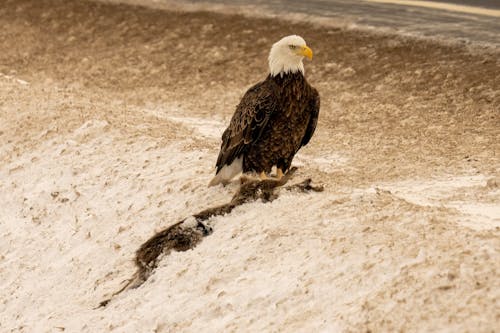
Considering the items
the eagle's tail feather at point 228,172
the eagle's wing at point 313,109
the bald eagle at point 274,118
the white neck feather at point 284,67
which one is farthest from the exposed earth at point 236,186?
the white neck feather at point 284,67

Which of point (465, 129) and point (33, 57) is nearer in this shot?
point (465, 129)

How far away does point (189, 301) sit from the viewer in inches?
293

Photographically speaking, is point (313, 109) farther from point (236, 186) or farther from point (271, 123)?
point (236, 186)

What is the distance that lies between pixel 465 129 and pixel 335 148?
6.48ft

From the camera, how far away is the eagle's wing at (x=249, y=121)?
354 inches

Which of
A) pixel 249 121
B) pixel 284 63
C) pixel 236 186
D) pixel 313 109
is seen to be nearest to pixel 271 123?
pixel 249 121

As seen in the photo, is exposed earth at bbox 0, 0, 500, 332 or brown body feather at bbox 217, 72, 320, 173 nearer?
exposed earth at bbox 0, 0, 500, 332

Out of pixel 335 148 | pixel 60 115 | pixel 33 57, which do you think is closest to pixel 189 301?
pixel 335 148

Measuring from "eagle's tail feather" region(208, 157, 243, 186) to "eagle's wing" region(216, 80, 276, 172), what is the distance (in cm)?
6

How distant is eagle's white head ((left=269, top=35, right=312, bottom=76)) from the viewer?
906 cm

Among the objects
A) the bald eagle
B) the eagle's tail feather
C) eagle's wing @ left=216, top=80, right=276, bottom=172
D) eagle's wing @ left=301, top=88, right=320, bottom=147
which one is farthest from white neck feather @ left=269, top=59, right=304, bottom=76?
the eagle's tail feather

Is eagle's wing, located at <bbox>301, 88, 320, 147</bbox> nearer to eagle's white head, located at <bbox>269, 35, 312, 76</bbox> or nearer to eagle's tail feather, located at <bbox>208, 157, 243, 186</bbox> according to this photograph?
Result: eagle's white head, located at <bbox>269, 35, 312, 76</bbox>

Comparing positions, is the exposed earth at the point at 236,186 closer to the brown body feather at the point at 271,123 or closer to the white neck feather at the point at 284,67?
the brown body feather at the point at 271,123

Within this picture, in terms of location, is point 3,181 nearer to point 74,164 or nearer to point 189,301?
point 74,164
